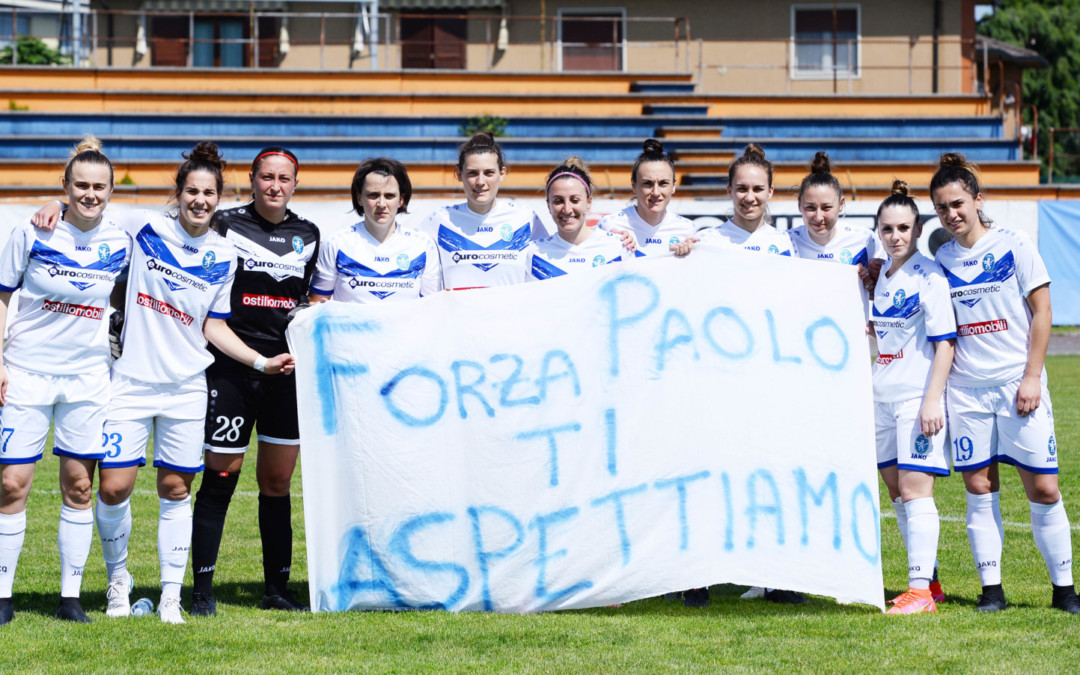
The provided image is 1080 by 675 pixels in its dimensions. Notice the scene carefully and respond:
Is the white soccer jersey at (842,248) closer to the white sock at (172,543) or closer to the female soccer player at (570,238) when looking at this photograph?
the female soccer player at (570,238)

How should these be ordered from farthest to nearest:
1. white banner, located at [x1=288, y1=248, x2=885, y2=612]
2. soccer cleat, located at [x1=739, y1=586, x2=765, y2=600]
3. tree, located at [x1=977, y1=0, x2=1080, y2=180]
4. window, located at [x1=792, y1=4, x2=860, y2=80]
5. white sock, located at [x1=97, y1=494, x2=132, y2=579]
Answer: tree, located at [x1=977, y1=0, x2=1080, y2=180] < window, located at [x1=792, y1=4, x2=860, y2=80] < soccer cleat, located at [x1=739, y1=586, x2=765, y2=600] < white sock, located at [x1=97, y1=494, x2=132, y2=579] < white banner, located at [x1=288, y1=248, x2=885, y2=612]

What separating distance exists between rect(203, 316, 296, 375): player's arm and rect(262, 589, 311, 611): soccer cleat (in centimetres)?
113

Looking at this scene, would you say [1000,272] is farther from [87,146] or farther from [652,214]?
[87,146]

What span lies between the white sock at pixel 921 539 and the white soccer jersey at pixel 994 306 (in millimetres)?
592

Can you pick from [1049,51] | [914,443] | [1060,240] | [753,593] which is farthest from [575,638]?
[1049,51]

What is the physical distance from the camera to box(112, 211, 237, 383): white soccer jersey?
17.0 feet

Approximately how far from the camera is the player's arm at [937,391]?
5242mm

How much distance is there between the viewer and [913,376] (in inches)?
212

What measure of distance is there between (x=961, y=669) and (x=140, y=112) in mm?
20276

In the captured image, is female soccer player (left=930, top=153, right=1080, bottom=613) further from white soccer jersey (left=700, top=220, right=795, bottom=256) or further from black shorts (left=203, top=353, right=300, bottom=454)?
black shorts (left=203, top=353, right=300, bottom=454)

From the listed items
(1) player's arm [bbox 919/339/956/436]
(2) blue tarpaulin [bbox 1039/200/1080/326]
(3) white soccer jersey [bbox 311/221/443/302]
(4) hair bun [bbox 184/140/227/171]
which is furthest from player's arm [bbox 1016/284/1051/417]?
(2) blue tarpaulin [bbox 1039/200/1080/326]

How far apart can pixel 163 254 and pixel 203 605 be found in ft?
5.38

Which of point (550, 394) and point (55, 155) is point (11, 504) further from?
point (55, 155)

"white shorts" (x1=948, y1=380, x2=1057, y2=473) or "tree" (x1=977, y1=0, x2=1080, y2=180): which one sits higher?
"tree" (x1=977, y1=0, x2=1080, y2=180)
